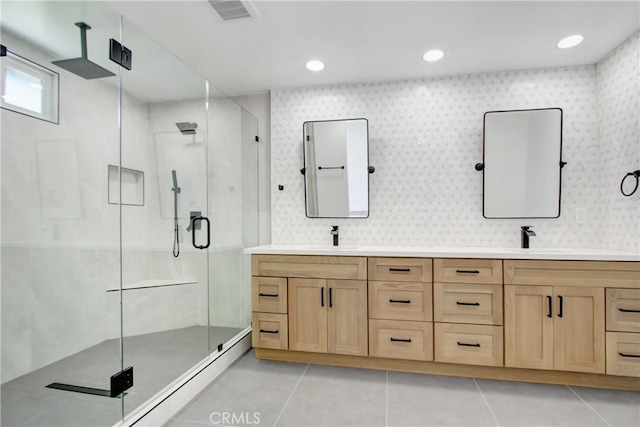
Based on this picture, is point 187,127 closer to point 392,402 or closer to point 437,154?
point 437,154

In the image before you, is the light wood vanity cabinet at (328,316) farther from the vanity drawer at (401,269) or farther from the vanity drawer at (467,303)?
the vanity drawer at (467,303)

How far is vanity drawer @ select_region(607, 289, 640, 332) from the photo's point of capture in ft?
6.71

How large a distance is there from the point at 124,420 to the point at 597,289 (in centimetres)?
298

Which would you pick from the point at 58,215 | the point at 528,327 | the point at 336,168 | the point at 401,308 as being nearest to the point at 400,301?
the point at 401,308

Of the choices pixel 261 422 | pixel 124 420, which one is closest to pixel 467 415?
pixel 261 422

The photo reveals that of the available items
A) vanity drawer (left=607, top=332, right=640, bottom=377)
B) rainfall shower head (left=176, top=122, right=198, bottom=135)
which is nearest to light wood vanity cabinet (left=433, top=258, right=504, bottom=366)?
vanity drawer (left=607, top=332, right=640, bottom=377)

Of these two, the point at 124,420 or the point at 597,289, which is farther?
the point at 597,289

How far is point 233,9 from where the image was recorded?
1853 mm

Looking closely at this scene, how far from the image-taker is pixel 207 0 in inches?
69.7

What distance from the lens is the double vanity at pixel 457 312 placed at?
6.83 feet

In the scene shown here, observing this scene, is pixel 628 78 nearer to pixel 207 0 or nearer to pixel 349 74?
pixel 349 74

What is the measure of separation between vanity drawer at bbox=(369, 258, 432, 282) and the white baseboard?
132cm

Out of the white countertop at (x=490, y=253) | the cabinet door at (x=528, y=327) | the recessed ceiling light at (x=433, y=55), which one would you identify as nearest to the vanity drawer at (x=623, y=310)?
the white countertop at (x=490, y=253)

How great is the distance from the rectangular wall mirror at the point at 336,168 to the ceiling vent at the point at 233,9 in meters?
1.17
